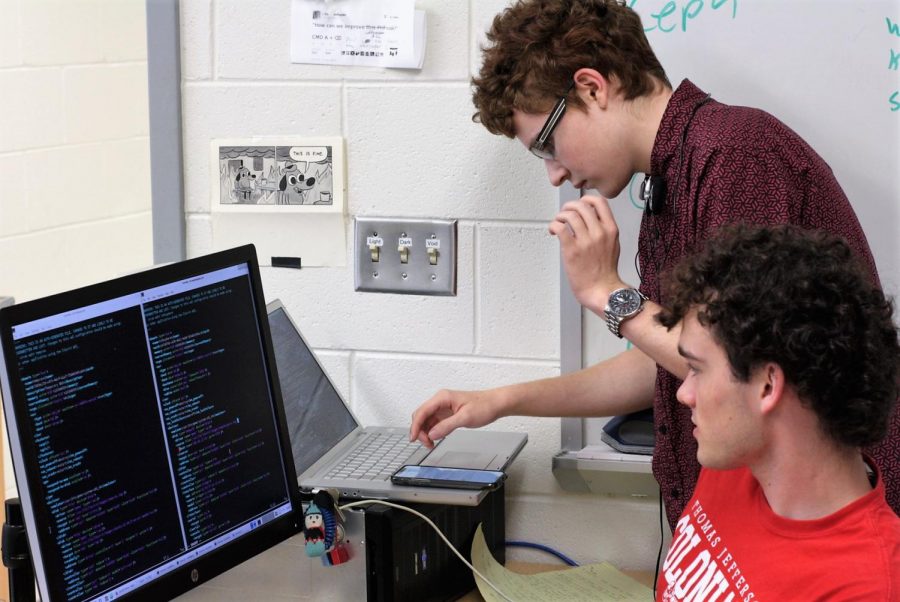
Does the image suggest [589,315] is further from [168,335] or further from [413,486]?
[168,335]

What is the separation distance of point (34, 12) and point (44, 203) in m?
0.46

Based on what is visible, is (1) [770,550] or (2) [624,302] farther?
(2) [624,302]

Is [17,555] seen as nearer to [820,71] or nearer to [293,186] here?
[293,186]

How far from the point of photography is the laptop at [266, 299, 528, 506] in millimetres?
1471

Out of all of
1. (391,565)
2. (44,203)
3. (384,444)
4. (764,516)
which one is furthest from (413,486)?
(44,203)

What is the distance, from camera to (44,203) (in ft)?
8.95

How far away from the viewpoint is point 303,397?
1.64m

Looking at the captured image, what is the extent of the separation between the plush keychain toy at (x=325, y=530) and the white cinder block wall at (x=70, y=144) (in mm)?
1407

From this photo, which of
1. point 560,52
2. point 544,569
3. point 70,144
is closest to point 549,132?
point 560,52

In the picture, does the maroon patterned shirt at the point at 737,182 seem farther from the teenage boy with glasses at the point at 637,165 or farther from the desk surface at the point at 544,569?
the desk surface at the point at 544,569

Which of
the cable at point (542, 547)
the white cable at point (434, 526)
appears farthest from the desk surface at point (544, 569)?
the white cable at point (434, 526)

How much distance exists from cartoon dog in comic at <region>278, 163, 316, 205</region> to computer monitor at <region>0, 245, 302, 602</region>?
0.52 meters

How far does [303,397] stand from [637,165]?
60 cm

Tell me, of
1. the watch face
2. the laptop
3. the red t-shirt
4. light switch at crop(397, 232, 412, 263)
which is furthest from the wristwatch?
light switch at crop(397, 232, 412, 263)
